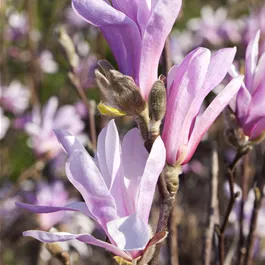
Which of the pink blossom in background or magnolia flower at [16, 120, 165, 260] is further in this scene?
the pink blossom in background

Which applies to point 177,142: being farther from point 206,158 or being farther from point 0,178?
point 206,158

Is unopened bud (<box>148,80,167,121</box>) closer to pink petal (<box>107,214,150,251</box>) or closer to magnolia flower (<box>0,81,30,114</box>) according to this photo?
pink petal (<box>107,214,150,251</box>)

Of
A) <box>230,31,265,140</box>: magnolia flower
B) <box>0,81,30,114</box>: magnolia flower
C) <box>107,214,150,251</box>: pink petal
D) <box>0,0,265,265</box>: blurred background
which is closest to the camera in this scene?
<box>107,214,150,251</box>: pink petal

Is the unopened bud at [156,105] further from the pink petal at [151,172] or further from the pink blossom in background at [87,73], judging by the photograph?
the pink blossom in background at [87,73]

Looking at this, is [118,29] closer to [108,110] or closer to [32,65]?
[108,110]

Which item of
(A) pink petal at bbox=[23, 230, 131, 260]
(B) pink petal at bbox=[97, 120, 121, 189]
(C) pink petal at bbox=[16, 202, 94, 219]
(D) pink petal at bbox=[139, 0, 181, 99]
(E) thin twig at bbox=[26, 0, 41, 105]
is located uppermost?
(D) pink petal at bbox=[139, 0, 181, 99]

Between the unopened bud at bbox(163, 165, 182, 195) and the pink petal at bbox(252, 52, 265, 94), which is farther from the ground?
the pink petal at bbox(252, 52, 265, 94)

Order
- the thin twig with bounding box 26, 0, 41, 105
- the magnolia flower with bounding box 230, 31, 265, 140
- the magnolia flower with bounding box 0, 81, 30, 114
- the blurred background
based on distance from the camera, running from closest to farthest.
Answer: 1. the magnolia flower with bounding box 230, 31, 265, 140
2. the blurred background
3. the thin twig with bounding box 26, 0, 41, 105
4. the magnolia flower with bounding box 0, 81, 30, 114

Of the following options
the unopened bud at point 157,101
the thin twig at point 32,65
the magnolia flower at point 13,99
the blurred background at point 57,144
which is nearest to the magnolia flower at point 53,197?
the blurred background at point 57,144

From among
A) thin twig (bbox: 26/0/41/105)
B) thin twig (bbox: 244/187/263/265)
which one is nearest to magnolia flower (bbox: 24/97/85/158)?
thin twig (bbox: 26/0/41/105)
